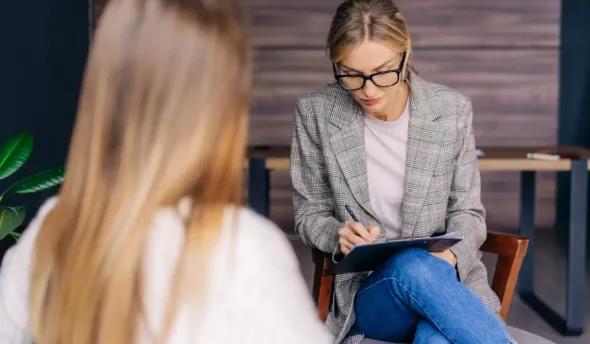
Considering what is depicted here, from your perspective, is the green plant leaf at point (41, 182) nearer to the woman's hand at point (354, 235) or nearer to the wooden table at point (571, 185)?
the wooden table at point (571, 185)

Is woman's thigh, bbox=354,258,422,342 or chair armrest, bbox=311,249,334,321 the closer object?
woman's thigh, bbox=354,258,422,342

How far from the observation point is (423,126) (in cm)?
180

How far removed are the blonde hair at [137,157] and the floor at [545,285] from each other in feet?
7.31

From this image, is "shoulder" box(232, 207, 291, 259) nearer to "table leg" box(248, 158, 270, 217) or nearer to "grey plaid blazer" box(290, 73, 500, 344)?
"grey plaid blazer" box(290, 73, 500, 344)

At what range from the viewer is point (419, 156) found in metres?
1.78

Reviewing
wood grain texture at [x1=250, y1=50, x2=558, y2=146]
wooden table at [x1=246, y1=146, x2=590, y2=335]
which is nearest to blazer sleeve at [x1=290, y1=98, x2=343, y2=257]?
wooden table at [x1=246, y1=146, x2=590, y2=335]

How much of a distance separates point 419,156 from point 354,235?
30 centimetres

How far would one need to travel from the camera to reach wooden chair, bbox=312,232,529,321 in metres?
1.73

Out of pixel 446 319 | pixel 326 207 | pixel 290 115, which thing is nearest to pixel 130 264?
pixel 446 319

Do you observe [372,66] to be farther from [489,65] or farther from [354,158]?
[489,65]

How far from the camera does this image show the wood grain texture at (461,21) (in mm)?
4414

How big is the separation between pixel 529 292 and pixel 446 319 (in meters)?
1.95

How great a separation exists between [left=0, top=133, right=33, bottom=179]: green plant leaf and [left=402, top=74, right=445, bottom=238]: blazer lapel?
1139mm

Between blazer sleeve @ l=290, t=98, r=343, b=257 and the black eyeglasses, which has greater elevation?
the black eyeglasses
